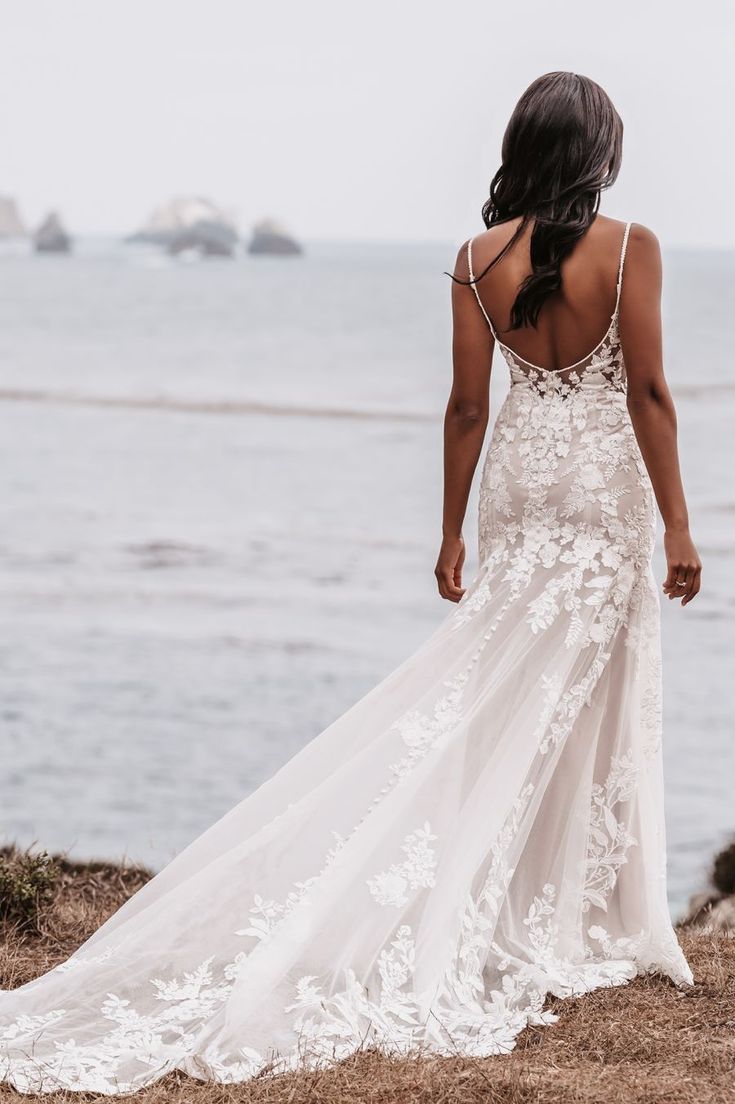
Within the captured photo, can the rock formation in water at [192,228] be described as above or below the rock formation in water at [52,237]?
above

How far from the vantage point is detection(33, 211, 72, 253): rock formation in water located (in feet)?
131

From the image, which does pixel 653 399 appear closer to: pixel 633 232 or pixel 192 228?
pixel 633 232

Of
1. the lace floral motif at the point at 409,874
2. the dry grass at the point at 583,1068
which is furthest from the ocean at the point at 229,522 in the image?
the dry grass at the point at 583,1068

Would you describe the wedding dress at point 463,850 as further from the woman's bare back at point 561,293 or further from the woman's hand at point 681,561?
the woman's hand at point 681,561

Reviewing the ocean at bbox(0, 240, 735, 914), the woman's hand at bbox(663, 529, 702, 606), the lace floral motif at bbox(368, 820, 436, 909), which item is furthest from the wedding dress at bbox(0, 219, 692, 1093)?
the ocean at bbox(0, 240, 735, 914)

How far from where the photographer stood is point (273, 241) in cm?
4134

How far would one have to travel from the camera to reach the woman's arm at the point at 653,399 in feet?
9.87

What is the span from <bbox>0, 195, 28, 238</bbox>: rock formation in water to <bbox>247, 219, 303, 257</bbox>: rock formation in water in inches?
265

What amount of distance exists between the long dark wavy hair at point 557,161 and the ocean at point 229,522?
228 cm

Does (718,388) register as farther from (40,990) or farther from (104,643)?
(40,990)

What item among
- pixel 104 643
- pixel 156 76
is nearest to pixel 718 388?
pixel 104 643

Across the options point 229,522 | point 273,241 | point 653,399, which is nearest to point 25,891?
point 653,399

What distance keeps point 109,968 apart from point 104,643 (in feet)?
40.3

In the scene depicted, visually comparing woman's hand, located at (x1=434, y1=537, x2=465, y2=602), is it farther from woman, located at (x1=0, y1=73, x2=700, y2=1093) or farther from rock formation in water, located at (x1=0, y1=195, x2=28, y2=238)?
rock formation in water, located at (x1=0, y1=195, x2=28, y2=238)
